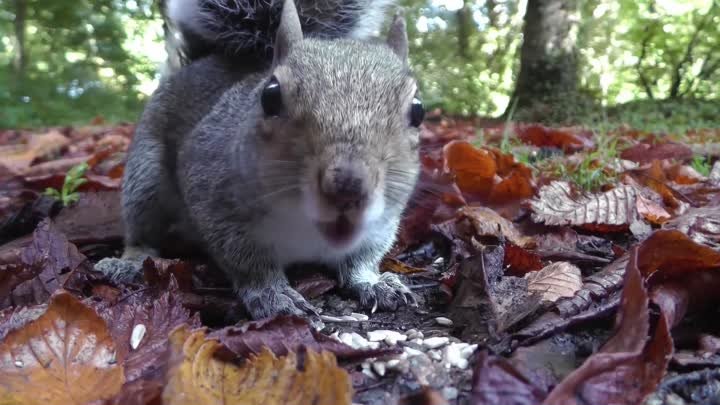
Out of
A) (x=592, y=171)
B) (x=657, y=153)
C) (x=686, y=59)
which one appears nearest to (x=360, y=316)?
(x=592, y=171)

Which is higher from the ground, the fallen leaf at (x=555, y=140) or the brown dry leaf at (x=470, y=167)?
the brown dry leaf at (x=470, y=167)

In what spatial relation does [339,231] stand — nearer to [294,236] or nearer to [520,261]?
[294,236]

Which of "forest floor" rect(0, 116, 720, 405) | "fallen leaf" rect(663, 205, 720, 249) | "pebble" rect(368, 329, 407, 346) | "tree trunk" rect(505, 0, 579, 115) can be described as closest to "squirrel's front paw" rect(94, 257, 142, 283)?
"forest floor" rect(0, 116, 720, 405)

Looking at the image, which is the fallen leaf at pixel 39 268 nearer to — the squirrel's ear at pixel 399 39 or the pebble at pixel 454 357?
the pebble at pixel 454 357

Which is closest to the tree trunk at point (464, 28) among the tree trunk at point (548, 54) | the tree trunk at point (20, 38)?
the tree trunk at point (548, 54)

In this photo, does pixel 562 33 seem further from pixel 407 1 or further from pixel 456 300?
pixel 456 300

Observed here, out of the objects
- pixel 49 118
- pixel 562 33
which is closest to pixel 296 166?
pixel 562 33

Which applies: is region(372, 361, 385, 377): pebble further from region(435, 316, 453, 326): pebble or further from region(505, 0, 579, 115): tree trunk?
region(505, 0, 579, 115): tree trunk
